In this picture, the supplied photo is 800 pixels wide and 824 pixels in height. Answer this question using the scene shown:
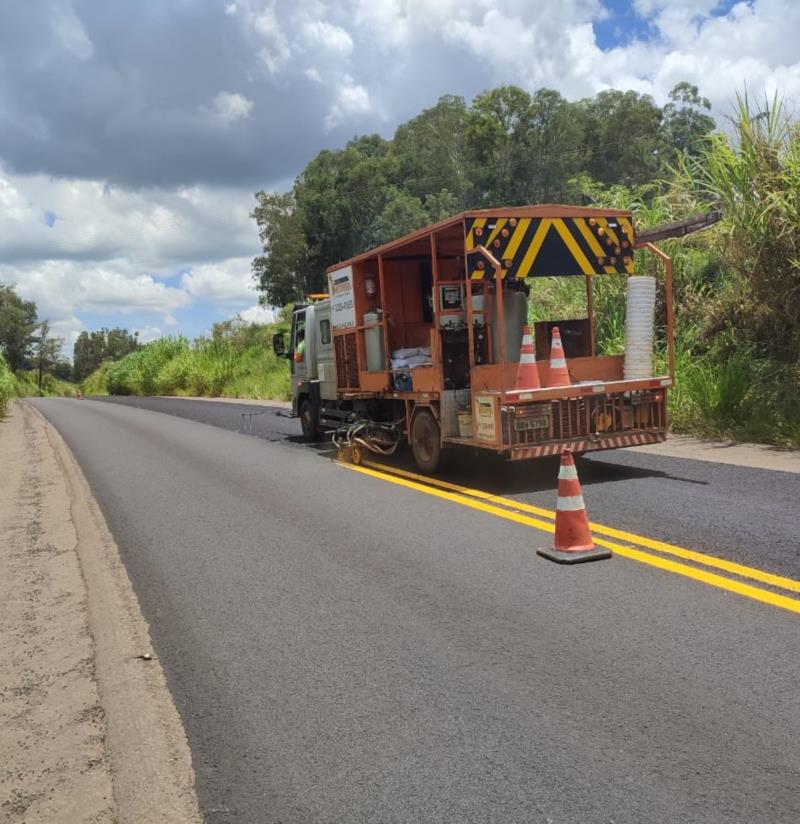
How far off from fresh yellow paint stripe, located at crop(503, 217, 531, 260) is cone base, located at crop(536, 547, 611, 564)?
13.2 feet

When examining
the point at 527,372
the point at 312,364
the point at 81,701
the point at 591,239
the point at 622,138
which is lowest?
the point at 81,701

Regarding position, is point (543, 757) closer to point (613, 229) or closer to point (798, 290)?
point (613, 229)

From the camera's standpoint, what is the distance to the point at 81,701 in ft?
12.7

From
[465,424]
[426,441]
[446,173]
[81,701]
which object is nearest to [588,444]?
[465,424]

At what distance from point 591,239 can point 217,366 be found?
106 feet

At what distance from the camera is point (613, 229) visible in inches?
373

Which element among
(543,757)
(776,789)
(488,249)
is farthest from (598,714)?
(488,249)

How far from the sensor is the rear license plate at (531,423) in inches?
330

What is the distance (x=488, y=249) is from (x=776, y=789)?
666cm

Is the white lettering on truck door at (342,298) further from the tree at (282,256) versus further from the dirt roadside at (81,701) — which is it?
the tree at (282,256)

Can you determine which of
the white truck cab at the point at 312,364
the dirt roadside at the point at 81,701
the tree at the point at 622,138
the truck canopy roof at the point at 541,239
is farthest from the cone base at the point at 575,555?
the tree at the point at 622,138

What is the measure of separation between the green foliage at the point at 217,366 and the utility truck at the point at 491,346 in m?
18.1

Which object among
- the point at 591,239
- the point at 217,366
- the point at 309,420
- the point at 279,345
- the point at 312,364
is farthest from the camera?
the point at 217,366

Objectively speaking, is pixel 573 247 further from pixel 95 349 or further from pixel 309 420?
pixel 95 349
